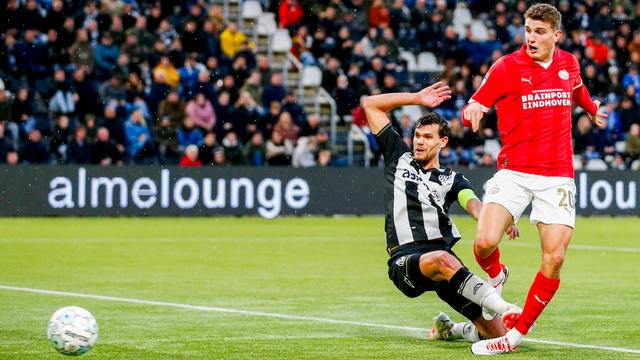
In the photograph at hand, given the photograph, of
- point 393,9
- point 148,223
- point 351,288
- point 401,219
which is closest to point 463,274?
point 401,219

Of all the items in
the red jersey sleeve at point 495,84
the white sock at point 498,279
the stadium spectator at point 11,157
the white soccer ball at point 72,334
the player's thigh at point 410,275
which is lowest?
the white soccer ball at point 72,334

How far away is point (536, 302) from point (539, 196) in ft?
2.67

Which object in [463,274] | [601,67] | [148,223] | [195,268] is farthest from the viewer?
[601,67]

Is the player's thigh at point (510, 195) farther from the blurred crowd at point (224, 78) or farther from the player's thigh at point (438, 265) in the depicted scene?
the blurred crowd at point (224, 78)

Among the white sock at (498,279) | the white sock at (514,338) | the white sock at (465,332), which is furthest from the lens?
the white sock at (498,279)

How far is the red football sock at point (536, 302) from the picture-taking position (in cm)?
863

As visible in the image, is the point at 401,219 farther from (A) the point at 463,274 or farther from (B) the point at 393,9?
(B) the point at 393,9

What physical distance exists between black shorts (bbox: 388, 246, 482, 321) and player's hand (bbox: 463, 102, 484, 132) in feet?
3.13

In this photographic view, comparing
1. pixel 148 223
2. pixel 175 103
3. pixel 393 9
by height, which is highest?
pixel 393 9

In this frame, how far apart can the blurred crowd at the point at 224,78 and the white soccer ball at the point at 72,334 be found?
18167mm

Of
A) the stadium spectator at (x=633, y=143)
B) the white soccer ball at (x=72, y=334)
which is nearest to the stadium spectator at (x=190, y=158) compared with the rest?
the stadium spectator at (x=633, y=143)

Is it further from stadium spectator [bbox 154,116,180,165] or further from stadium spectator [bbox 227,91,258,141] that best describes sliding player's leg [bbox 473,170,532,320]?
stadium spectator [bbox 227,91,258,141]

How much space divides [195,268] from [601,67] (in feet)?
66.5

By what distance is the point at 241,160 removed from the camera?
91.7ft
